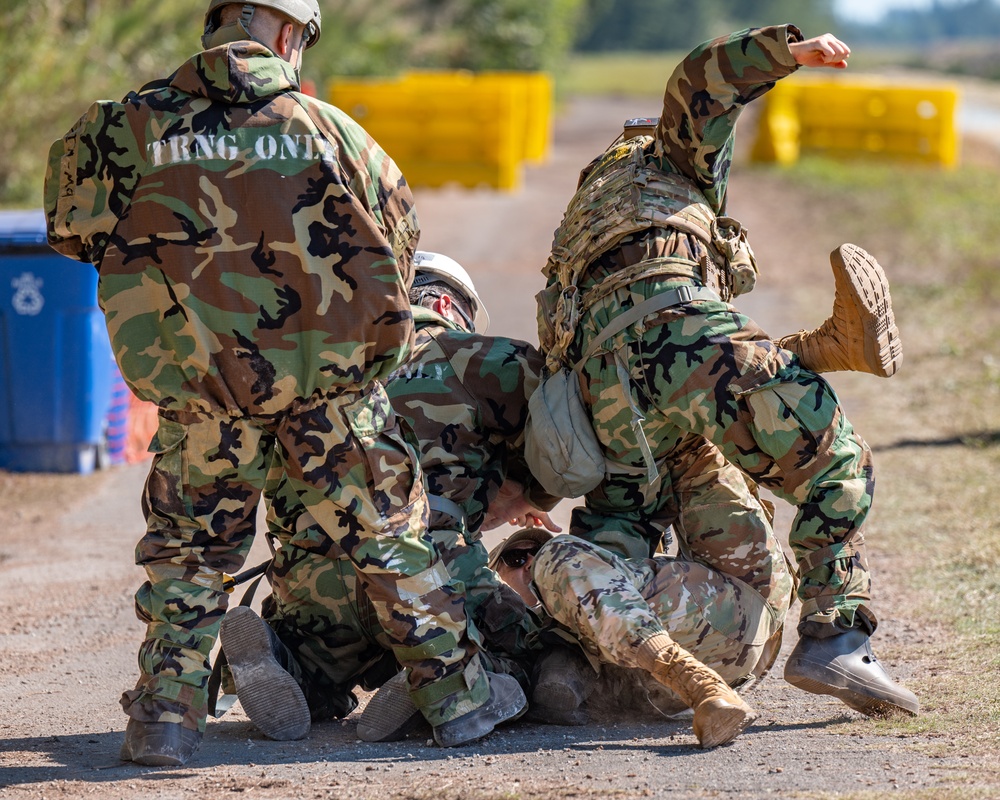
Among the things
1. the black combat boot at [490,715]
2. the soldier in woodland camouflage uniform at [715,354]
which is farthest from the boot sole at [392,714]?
the soldier in woodland camouflage uniform at [715,354]

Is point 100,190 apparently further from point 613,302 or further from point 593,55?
point 593,55

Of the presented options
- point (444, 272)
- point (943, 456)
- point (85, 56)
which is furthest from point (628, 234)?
point (85, 56)

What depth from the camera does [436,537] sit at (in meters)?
4.34

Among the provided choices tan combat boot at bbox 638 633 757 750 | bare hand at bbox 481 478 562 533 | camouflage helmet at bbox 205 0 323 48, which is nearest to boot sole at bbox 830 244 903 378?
tan combat boot at bbox 638 633 757 750

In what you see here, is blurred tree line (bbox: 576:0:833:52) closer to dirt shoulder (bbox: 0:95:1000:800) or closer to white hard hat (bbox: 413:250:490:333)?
dirt shoulder (bbox: 0:95:1000:800)

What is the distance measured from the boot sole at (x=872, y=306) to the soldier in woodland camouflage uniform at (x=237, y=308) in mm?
1334

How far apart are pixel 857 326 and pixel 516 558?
57.4 inches

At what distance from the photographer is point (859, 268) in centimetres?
418

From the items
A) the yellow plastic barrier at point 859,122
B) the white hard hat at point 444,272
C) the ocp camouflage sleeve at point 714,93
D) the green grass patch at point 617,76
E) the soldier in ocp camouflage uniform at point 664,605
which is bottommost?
the soldier in ocp camouflage uniform at point 664,605

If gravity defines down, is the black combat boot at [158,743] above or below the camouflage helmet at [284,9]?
below

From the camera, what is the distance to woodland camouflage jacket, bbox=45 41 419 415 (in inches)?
140

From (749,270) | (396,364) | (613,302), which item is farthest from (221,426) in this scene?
(749,270)

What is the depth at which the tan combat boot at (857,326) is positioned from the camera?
13.6ft

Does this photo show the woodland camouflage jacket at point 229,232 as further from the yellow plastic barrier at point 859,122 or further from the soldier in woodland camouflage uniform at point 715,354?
the yellow plastic barrier at point 859,122
